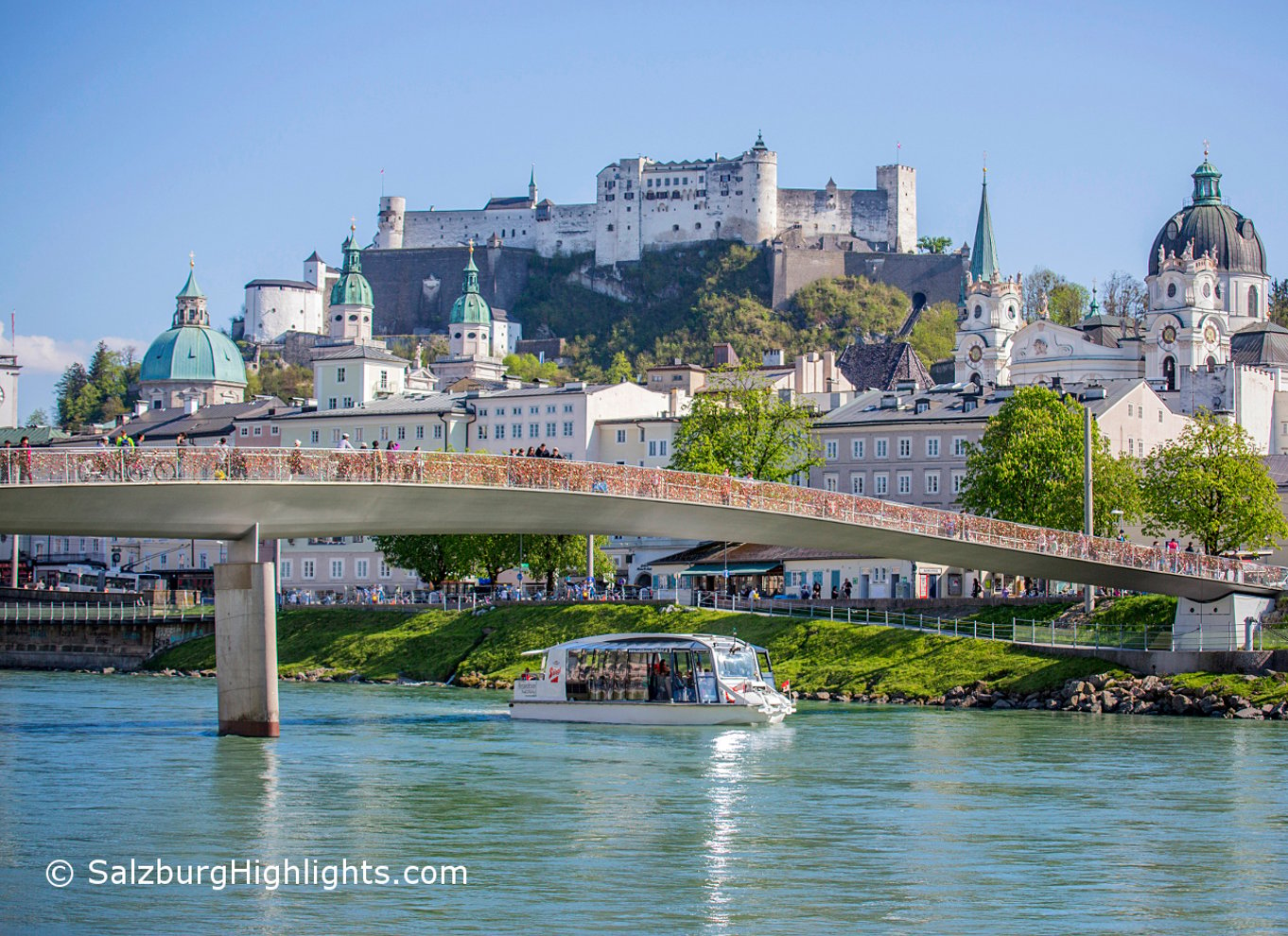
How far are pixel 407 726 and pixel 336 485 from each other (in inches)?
359

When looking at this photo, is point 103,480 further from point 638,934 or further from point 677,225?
point 677,225

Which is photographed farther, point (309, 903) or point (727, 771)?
point (727, 771)

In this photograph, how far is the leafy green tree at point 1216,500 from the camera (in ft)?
226

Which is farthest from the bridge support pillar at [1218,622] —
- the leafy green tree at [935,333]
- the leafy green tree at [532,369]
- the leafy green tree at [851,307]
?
the leafy green tree at [851,307]

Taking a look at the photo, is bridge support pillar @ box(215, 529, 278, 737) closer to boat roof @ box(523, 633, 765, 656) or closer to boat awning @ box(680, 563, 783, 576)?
boat roof @ box(523, 633, 765, 656)

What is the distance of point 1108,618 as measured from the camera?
6269 cm

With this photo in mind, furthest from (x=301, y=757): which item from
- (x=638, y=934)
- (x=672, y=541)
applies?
(x=672, y=541)

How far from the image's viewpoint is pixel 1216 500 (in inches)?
2744

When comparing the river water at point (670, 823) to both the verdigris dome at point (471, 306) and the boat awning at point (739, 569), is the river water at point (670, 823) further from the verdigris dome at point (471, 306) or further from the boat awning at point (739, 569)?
the verdigris dome at point (471, 306)

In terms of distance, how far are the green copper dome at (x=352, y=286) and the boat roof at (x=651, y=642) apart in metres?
138

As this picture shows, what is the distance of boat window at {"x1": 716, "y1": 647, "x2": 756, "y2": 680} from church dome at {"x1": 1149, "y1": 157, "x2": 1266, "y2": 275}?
90440 mm

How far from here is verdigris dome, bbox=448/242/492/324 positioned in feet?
603

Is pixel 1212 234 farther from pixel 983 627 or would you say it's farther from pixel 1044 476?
pixel 983 627

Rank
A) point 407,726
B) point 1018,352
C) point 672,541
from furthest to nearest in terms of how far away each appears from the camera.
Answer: point 1018,352
point 672,541
point 407,726
